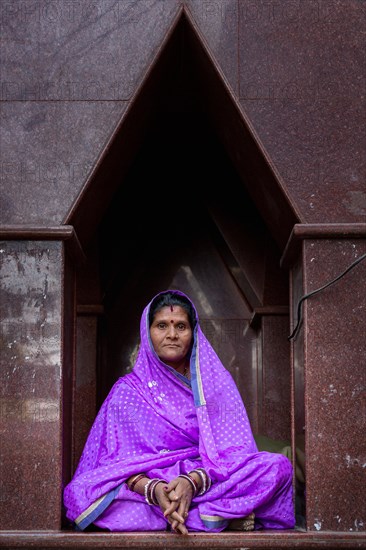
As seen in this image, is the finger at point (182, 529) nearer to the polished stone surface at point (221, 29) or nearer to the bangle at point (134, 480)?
the bangle at point (134, 480)

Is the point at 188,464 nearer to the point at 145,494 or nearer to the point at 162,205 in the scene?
the point at 145,494

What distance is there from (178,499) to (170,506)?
60 mm

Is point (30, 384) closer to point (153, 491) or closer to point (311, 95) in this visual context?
point (153, 491)

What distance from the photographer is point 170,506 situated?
474 cm

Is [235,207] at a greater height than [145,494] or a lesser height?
greater

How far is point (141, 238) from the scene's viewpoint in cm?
791

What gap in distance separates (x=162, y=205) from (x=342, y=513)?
3.71m

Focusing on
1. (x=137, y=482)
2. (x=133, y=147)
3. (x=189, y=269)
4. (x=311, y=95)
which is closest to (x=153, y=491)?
(x=137, y=482)

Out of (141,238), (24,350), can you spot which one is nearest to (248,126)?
(24,350)

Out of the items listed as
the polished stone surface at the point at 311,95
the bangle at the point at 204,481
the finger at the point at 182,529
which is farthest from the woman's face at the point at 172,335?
the finger at the point at 182,529

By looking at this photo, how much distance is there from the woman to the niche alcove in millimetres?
1656

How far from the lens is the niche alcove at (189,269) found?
741 centimetres

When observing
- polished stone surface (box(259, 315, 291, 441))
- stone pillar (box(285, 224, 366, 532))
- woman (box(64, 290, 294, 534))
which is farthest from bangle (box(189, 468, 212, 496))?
polished stone surface (box(259, 315, 291, 441))

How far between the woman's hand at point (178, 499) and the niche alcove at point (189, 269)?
2247mm
